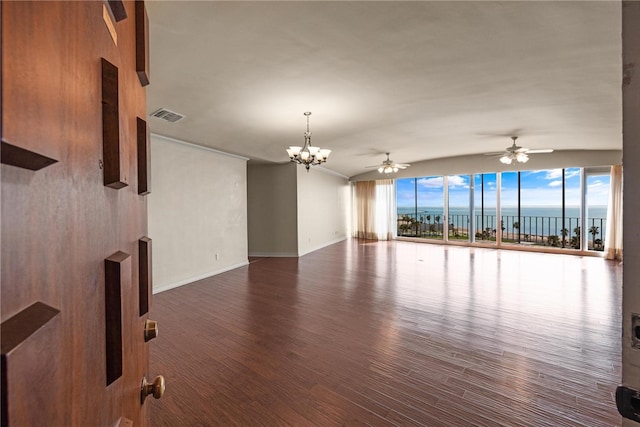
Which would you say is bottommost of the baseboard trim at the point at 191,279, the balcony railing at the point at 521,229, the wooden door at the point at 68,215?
the baseboard trim at the point at 191,279

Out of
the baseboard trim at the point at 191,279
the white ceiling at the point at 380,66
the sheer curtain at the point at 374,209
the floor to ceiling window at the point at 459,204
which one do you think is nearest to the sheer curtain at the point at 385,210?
the sheer curtain at the point at 374,209

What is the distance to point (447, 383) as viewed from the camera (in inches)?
84.2

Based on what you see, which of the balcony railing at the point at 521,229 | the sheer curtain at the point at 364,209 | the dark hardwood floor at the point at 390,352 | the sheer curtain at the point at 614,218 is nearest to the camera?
the dark hardwood floor at the point at 390,352

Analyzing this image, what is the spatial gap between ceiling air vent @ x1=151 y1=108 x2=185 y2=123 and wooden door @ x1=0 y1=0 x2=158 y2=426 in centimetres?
316

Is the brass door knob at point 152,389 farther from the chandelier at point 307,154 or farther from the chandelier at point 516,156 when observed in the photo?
the chandelier at point 516,156

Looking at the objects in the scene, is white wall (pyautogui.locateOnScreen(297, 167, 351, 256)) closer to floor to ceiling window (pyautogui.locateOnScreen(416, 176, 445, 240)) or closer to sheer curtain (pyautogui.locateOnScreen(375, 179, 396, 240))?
sheer curtain (pyautogui.locateOnScreen(375, 179, 396, 240))

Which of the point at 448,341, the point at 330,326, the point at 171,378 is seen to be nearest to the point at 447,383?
the point at 448,341

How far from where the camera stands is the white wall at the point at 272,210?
7383 mm

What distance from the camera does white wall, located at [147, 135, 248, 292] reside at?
4465 mm

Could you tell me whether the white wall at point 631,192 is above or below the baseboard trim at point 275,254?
above

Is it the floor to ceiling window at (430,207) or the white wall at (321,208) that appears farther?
the floor to ceiling window at (430,207)

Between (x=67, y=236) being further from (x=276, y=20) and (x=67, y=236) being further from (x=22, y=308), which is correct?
(x=276, y=20)

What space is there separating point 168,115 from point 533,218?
10.1 m

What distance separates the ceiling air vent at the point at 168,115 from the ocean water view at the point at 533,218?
8.38 meters
